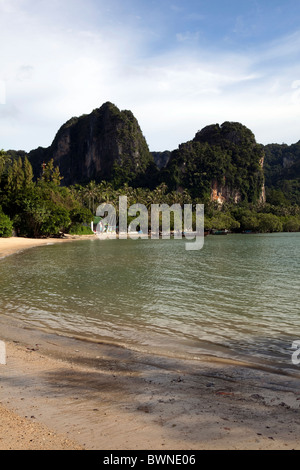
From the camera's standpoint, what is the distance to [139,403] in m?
5.27

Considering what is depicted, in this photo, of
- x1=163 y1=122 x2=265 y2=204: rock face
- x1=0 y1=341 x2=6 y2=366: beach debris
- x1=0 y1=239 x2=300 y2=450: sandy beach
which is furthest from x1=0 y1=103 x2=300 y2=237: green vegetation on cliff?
x1=0 y1=239 x2=300 y2=450: sandy beach

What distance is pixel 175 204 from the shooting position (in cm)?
12225

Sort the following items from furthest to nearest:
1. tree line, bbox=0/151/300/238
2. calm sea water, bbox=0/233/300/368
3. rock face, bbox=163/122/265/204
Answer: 1. rock face, bbox=163/122/265/204
2. tree line, bbox=0/151/300/238
3. calm sea water, bbox=0/233/300/368

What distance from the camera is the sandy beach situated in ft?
13.7

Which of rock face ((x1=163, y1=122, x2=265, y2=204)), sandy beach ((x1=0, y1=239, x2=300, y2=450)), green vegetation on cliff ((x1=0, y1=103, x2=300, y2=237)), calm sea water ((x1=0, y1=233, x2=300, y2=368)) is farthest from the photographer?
rock face ((x1=163, y1=122, x2=265, y2=204))

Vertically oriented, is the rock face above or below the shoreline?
above

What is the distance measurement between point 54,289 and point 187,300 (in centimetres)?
662

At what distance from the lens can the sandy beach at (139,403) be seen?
418 cm

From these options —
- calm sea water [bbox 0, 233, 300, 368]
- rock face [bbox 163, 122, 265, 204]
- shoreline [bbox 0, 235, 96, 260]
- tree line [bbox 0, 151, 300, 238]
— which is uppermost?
rock face [bbox 163, 122, 265, 204]

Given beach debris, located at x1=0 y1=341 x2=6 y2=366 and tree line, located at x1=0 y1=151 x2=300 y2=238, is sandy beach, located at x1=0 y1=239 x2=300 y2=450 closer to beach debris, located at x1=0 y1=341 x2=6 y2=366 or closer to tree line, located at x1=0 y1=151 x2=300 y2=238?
beach debris, located at x1=0 y1=341 x2=6 y2=366

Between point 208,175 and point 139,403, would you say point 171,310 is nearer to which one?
point 139,403

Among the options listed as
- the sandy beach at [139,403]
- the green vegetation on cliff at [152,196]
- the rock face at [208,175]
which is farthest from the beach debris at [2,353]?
the rock face at [208,175]
